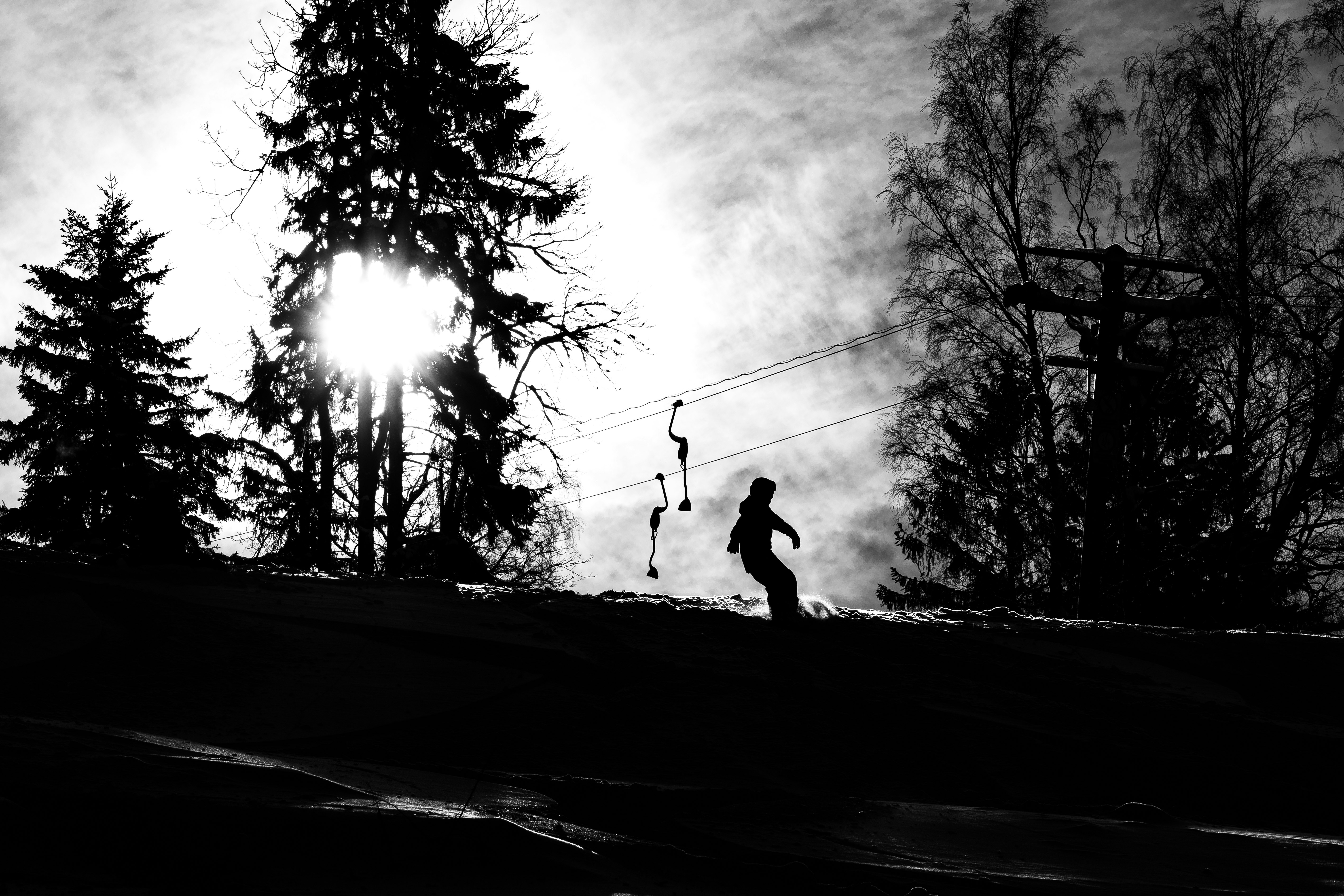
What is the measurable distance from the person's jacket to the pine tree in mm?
19077

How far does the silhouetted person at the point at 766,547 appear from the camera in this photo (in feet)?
37.3

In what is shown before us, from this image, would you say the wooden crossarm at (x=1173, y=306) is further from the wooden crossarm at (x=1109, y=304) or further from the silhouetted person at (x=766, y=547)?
the silhouetted person at (x=766, y=547)

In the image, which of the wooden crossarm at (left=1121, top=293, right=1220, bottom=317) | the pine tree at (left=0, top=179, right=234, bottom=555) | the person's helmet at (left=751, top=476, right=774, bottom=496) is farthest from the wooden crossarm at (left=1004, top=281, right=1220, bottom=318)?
the pine tree at (left=0, top=179, right=234, bottom=555)

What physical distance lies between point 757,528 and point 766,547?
8.3 inches

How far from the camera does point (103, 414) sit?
29.9 m

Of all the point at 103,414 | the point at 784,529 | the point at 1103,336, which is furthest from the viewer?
the point at 103,414

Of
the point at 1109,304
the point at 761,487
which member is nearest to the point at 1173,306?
the point at 1109,304

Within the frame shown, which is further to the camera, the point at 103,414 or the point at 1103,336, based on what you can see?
the point at 103,414

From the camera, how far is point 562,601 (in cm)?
1179

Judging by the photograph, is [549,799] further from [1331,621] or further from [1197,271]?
[1331,621]

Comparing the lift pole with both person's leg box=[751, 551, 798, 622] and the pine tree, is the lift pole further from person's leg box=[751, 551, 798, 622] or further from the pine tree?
the pine tree

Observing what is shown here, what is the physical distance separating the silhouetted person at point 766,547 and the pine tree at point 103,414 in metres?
19.1

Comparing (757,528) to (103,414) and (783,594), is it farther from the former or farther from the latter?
(103,414)

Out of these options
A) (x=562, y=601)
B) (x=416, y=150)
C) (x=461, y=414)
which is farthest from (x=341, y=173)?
(x=562, y=601)
